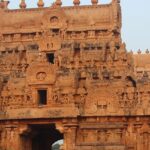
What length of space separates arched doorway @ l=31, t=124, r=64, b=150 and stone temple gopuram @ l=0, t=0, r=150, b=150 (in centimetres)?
9

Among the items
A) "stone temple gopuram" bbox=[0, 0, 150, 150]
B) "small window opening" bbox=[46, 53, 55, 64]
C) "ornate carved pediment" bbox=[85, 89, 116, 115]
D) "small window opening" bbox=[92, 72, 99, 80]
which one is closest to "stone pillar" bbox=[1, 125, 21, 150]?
"stone temple gopuram" bbox=[0, 0, 150, 150]

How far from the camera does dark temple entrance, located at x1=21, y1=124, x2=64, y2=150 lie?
138ft

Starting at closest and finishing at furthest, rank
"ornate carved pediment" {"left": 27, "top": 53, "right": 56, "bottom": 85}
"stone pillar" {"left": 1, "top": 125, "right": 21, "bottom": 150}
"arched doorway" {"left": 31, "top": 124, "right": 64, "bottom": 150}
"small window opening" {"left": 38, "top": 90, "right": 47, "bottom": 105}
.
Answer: "stone pillar" {"left": 1, "top": 125, "right": 21, "bottom": 150} → "ornate carved pediment" {"left": 27, "top": 53, "right": 56, "bottom": 85} → "small window opening" {"left": 38, "top": 90, "right": 47, "bottom": 105} → "arched doorway" {"left": 31, "top": 124, "right": 64, "bottom": 150}

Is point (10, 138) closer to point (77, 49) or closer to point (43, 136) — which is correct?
point (43, 136)

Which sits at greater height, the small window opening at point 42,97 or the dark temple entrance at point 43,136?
the small window opening at point 42,97

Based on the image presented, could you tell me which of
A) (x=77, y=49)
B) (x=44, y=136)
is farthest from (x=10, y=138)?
(x=77, y=49)

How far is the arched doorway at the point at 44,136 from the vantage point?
4238 cm

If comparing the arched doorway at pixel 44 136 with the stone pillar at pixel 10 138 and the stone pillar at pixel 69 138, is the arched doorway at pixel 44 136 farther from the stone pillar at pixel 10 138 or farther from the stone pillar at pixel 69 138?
the stone pillar at pixel 69 138

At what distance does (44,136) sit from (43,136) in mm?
204

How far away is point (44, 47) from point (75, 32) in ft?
15.8

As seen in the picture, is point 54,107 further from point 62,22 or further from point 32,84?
point 62,22

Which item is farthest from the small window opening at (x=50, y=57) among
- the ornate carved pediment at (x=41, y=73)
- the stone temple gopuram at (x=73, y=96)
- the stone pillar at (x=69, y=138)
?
the stone pillar at (x=69, y=138)

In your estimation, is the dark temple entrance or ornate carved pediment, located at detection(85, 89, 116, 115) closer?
ornate carved pediment, located at detection(85, 89, 116, 115)

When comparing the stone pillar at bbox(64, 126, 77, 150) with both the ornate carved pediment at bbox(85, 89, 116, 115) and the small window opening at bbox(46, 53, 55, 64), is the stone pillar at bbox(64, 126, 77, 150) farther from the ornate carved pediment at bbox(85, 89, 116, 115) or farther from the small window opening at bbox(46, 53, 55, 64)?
the small window opening at bbox(46, 53, 55, 64)
